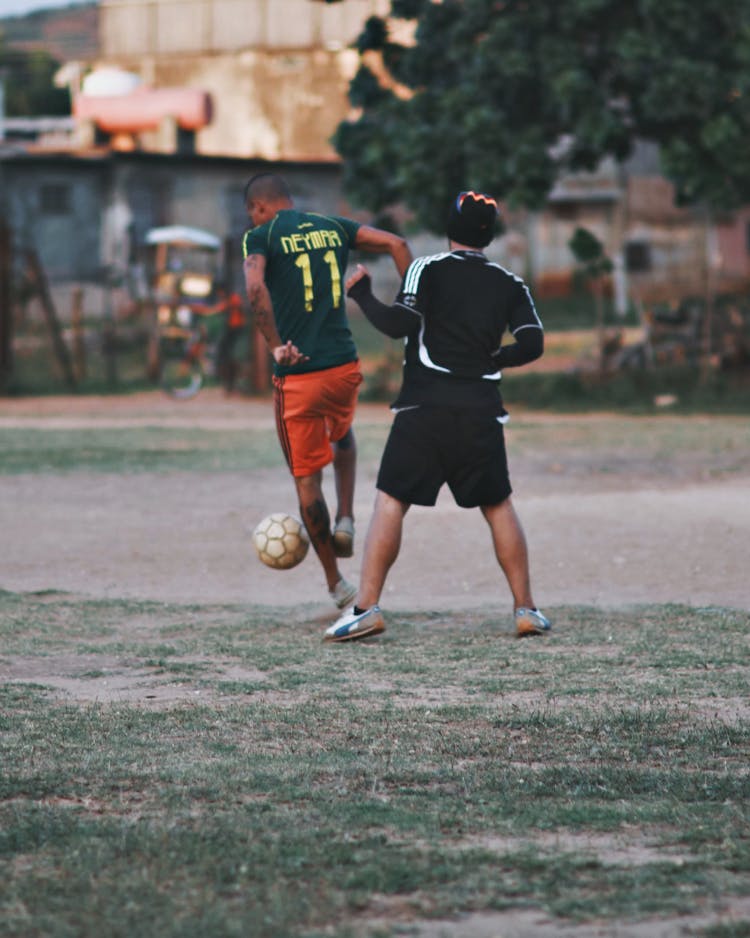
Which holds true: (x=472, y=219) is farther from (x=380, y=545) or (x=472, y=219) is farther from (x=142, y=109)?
(x=142, y=109)

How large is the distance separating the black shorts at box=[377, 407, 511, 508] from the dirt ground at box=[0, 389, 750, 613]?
4.13ft

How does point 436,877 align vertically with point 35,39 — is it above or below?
below

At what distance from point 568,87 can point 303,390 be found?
12.6 meters

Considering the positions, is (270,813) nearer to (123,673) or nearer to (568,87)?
(123,673)

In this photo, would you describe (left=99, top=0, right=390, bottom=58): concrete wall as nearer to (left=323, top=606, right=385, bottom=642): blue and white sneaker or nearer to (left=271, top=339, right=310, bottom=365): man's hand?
(left=271, top=339, right=310, bottom=365): man's hand

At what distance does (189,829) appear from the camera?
4.28m

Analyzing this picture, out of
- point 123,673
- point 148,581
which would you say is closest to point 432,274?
point 123,673

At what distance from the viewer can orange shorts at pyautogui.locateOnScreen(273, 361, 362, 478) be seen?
25.5 feet

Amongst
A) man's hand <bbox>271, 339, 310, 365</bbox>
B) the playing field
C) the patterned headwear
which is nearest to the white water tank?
the playing field

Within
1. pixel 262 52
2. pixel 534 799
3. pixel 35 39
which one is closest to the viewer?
pixel 534 799

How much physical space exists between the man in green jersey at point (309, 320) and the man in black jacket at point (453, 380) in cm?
42

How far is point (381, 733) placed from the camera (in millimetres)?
5492

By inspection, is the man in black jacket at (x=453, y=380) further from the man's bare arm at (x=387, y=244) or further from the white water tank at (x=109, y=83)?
the white water tank at (x=109, y=83)

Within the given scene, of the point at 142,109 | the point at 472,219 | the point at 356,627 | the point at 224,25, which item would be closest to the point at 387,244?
the point at 472,219
